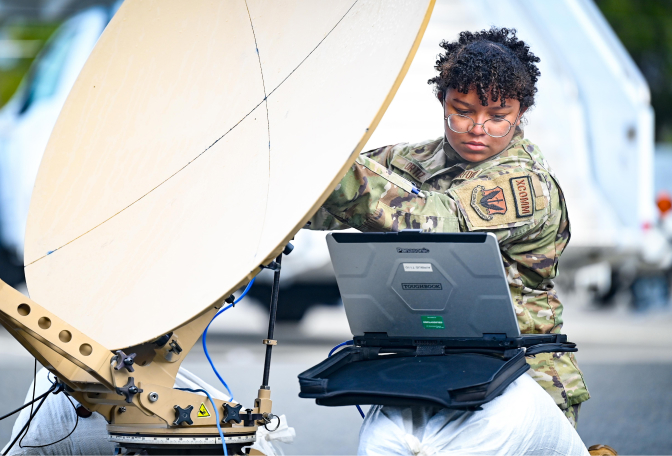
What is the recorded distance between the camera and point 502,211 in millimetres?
2467

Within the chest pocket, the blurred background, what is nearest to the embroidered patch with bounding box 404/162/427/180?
the chest pocket

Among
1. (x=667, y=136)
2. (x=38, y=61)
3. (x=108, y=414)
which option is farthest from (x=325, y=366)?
(x=667, y=136)

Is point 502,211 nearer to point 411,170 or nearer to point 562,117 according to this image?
point 411,170

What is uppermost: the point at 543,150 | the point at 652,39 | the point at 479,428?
the point at 652,39

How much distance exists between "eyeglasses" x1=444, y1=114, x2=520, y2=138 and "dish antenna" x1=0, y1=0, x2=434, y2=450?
495 millimetres

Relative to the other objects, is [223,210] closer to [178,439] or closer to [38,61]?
[178,439]

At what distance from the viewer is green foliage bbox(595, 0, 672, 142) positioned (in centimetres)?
2286

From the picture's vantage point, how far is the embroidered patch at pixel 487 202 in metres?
2.46

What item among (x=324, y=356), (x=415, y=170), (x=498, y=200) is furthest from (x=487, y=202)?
(x=324, y=356)

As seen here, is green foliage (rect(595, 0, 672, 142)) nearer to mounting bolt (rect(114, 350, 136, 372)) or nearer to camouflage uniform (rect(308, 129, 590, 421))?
camouflage uniform (rect(308, 129, 590, 421))

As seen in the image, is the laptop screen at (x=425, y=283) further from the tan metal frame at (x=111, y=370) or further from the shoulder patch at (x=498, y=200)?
the tan metal frame at (x=111, y=370)

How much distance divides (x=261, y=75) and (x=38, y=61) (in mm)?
7517

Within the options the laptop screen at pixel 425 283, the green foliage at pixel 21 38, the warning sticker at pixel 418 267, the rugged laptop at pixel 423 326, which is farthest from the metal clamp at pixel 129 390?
the green foliage at pixel 21 38

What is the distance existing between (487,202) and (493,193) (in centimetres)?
3
